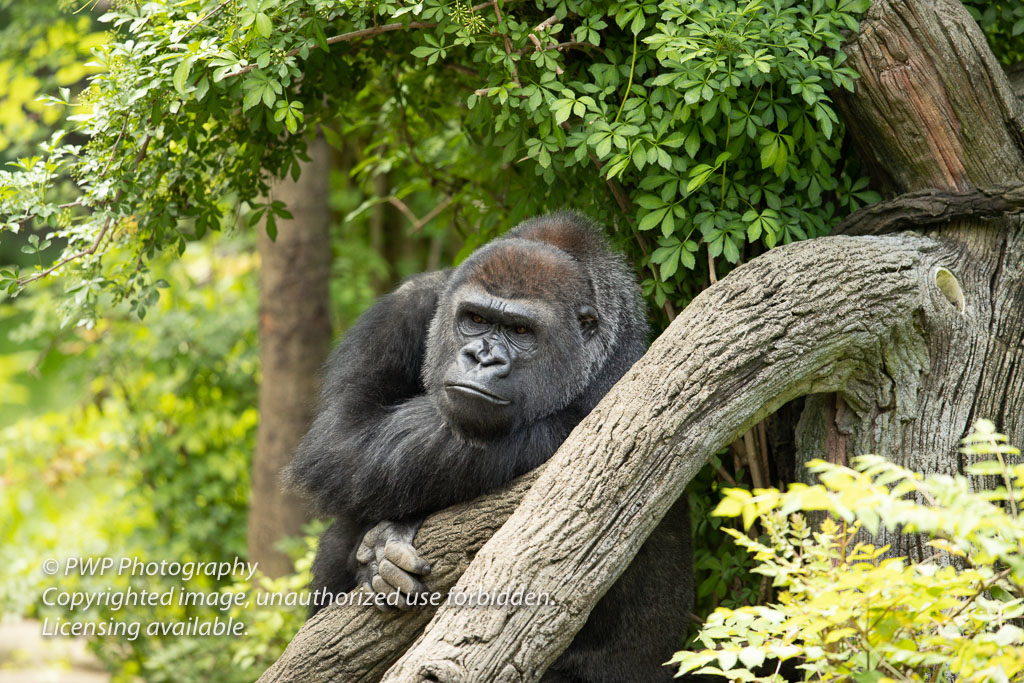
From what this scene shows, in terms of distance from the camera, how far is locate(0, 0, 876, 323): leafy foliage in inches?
127

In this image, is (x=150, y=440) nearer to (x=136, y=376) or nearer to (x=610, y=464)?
(x=136, y=376)

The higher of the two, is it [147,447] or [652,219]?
[652,219]

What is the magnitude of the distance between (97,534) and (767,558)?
6969mm

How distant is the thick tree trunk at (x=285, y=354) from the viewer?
6.43 meters

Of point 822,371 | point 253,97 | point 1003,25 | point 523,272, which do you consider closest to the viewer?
point 822,371

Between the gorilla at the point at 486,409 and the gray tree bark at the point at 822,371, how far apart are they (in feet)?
0.57

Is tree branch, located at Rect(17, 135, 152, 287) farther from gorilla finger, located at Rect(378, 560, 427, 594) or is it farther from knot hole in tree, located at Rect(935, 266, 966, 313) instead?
knot hole in tree, located at Rect(935, 266, 966, 313)

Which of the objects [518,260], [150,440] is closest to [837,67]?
[518,260]

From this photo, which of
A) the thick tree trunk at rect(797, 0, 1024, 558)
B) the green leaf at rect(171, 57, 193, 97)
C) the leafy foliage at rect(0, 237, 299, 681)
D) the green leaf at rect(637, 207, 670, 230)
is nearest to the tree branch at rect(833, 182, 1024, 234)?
the thick tree trunk at rect(797, 0, 1024, 558)

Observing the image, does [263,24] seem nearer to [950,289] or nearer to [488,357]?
[488,357]

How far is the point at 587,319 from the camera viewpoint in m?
3.56

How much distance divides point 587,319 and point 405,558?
1145mm

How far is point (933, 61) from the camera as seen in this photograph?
334cm

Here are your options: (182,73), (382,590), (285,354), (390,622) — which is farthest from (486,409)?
(285,354)
